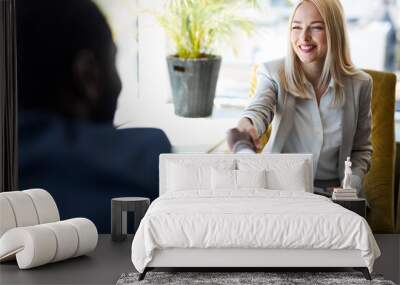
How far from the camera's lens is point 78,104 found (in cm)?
817

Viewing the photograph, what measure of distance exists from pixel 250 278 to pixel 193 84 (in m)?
2.62

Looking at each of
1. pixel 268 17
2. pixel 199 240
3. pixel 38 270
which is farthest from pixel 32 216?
pixel 268 17

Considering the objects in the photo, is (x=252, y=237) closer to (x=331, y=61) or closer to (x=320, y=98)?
(x=320, y=98)

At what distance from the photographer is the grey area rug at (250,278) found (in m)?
5.87

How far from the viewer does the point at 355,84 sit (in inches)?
309

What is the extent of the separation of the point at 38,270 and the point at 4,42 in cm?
264

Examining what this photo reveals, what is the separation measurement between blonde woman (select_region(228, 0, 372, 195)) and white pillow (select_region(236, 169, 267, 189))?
0.68 m

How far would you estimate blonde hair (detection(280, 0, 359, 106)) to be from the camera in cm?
773

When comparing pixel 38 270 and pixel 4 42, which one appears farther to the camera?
pixel 4 42

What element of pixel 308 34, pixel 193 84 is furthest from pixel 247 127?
pixel 308 34

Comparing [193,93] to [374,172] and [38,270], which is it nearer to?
[374,172]

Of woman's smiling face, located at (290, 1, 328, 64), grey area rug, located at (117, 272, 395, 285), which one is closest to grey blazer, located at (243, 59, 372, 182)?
woman's smiling face, located at (290, 1, 328, 64)

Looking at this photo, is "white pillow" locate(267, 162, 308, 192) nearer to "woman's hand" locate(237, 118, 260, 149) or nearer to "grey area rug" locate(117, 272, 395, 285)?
"woman's hand" locate(237, 118, 260, 149)

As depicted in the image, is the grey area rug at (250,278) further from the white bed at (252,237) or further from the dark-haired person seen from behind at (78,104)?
the dark-haired person seen from behind at (78,104)
